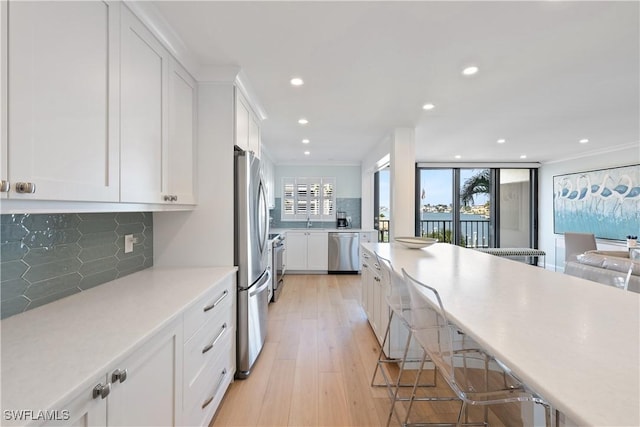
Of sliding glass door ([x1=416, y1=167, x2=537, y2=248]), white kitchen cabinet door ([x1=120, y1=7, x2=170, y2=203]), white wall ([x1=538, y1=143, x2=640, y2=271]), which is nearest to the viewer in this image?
white kitchen cabinet door ([x1=120, y1=7, x2=170, y2=203])

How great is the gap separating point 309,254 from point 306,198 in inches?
53.1

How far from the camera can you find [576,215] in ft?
18.6

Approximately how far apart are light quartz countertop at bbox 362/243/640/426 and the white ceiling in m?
1.51

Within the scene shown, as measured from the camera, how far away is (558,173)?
614 centimetres

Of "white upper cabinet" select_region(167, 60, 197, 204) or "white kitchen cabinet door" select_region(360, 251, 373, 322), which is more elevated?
"white upper cabinet" select_region(167, 60, 197, 204)

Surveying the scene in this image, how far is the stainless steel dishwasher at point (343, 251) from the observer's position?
18.0 ft

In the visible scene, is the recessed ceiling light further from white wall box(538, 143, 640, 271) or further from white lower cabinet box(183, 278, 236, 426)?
white wall box(538, 143, 640, 271)

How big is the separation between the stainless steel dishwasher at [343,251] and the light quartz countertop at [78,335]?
397 centimetres

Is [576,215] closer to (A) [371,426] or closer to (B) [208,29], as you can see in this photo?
(A) [371,426]

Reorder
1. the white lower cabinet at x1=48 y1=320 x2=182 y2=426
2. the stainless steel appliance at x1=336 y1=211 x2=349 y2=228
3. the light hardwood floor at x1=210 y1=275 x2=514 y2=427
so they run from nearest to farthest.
Result: the white lower cabinet at x1=48 y1=320 x2=182 y2=426, the light hardwood floor at x1=210 y1=275 x2=514 y2=427, the stainless steel appliance at x1=336 y1=211 x2=349 y2=228

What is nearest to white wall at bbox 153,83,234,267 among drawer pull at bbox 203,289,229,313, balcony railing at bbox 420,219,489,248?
drawer pull at bbox 203,289,229,313

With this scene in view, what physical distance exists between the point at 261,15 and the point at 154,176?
1.11 meters

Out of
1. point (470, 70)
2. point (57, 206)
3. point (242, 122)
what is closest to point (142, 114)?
point (57, 206)

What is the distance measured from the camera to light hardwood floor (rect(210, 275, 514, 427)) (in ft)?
5.67
